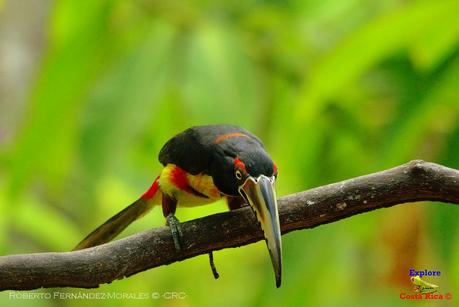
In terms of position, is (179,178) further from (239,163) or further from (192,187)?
(239,163)

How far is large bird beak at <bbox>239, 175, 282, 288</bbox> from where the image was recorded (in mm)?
1326

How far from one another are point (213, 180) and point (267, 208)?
0.98ft

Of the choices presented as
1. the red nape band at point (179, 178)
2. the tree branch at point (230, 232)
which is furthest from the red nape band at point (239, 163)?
the red nape band at point (179, 178)

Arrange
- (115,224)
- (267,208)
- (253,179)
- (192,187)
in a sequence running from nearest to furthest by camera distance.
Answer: (267,208) < (253,179) < (192,187) < (115,224)

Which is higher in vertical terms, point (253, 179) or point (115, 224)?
point (253, 179)

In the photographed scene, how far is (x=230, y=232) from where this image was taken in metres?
1.48

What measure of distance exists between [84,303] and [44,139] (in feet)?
2.18

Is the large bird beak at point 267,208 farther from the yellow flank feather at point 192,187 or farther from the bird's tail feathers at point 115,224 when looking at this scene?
the bird's tail feathers at point 115,224

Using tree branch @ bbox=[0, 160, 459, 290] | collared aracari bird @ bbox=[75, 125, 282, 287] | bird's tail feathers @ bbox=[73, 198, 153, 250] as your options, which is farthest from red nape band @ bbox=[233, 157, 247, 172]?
bird's tail feathers @ bbox=[73, 198, 153, 250]

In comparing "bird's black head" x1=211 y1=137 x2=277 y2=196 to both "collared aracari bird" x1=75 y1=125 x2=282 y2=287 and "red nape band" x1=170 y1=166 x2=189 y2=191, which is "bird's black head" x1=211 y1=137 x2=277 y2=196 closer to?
"collared aracari bird" x1=75 y1=125 x2=282 y2=287

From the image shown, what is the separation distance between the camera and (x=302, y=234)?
1807 millimetres

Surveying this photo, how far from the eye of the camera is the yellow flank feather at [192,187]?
1.74 metres

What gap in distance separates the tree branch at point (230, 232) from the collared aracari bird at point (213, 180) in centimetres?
5

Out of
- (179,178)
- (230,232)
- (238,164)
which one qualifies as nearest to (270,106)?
(179,178)
